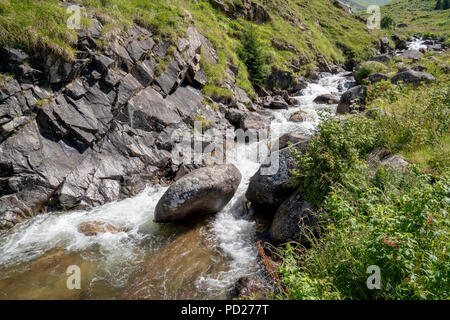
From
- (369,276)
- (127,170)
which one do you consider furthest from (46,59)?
(369,276)

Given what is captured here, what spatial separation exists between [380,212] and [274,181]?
467 centimetres

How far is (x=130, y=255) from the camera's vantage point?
281 inches

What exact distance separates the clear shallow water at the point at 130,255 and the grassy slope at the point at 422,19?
81.0 meters

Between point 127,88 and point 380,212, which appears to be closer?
point 380,212

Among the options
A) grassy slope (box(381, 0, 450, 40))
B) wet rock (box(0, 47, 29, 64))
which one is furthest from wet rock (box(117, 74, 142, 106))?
grassy slope (box(381, 0, 450, 40))

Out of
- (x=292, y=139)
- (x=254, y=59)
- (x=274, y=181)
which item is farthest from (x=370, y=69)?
(x=274, y=181)

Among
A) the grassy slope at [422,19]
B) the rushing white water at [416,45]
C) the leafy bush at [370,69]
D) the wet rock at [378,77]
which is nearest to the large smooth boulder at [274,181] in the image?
the wet rock at [378,77]

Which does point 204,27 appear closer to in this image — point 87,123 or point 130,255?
point 87,123

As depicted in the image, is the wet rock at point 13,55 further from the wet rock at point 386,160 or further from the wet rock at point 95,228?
the wet rock at point 386,160

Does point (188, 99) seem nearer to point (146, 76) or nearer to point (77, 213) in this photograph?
point (146, 76)

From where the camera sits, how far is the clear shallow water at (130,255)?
19.7ft

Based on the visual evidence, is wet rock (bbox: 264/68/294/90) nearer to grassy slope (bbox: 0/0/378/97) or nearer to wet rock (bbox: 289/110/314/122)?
grassy slope (bbox: 0/0/378/97)

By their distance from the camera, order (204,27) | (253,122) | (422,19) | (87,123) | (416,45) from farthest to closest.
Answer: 1. (422,19)
2. (416,45)
3. (204,27)
4. (253,122)
5. (87,123)
